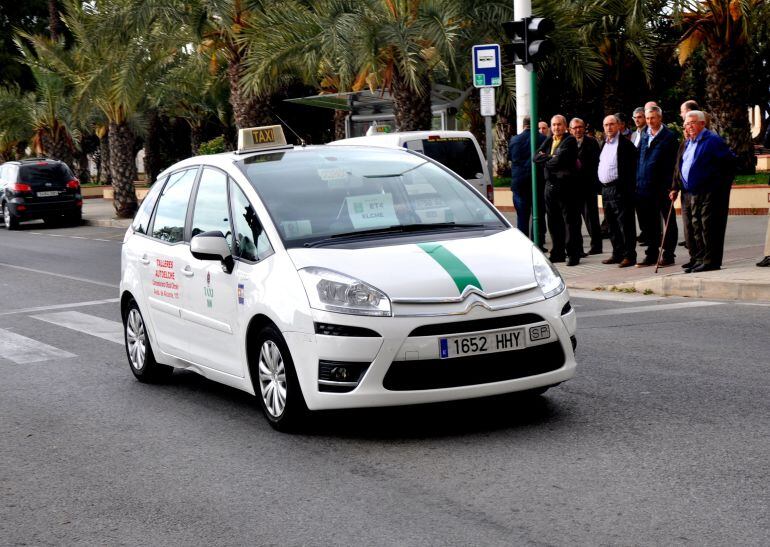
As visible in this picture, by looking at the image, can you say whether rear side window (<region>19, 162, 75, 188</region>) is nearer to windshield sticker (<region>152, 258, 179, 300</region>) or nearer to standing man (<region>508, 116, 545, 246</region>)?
standing man (<region>508, 116, 545, 246</region>)

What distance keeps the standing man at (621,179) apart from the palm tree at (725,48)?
27.3 feet

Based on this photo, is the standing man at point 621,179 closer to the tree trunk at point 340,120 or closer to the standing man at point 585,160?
the standing man at point 585,160

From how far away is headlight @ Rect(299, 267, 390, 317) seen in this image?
6.07 m

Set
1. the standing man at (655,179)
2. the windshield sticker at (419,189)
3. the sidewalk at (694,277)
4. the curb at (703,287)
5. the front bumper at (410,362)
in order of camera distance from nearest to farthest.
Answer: the front bumper at (410,362) < the windshield sticker at (419,189) < the curb at (703,287) < the sidewalk at (694,277) < the standing man at (655,179)

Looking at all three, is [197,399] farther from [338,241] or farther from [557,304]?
[557,304]

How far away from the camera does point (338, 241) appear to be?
6.66m

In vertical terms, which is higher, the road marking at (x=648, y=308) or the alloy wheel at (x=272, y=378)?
the alloy wheel at (x=272, y=378)

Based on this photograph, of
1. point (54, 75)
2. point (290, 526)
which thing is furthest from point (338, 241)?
point (54, 75)

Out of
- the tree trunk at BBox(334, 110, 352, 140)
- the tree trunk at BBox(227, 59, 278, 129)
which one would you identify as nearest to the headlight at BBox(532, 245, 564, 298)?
the tree trunk at BBox(227, 59, 278, 129)

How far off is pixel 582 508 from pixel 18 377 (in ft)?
18.3

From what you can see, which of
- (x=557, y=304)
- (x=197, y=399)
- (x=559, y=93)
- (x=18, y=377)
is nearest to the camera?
(x=557, y=304)

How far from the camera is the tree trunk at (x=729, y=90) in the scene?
2248 centimetres

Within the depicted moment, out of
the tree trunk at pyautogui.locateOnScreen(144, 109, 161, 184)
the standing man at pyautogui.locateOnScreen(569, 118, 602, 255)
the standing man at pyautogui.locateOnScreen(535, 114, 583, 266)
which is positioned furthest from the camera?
the tree trunk at pyautogui.locateOnScreen(144, 109, 161, 184)

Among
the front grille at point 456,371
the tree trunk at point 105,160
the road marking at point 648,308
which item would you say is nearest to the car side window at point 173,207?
the front grille at point 456,371
